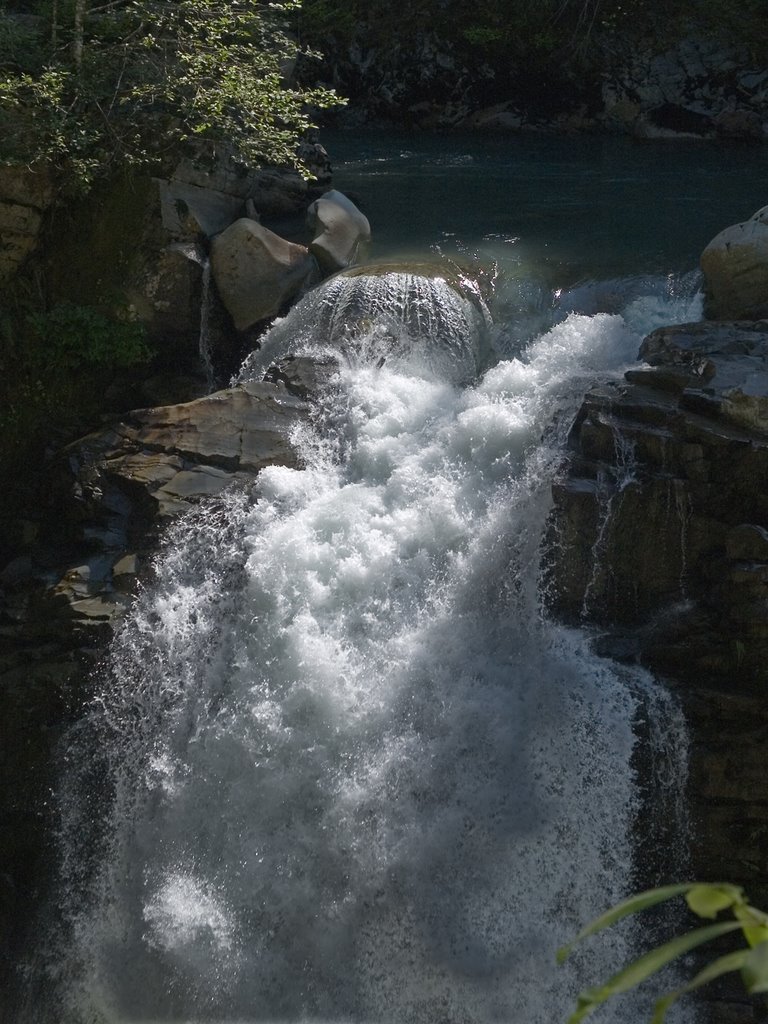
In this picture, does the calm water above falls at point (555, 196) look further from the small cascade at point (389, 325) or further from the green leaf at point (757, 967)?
the green leaf at point (757, 967)

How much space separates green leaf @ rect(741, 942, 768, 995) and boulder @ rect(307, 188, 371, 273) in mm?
10205

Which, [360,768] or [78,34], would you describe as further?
[78,34]

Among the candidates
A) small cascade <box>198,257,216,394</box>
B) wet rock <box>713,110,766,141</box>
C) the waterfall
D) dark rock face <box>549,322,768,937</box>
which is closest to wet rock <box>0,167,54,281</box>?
small cascade <box>198,257,216,394</box>

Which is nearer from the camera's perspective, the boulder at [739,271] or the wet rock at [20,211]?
the wet rock at [20,211]

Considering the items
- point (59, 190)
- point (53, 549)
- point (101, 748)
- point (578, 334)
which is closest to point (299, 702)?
point (101, 748)

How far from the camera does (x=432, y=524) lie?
775 cm

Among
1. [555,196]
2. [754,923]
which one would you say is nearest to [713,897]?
[754,923]

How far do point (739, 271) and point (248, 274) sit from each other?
4.31m

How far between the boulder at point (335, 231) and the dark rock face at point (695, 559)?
3.83 m

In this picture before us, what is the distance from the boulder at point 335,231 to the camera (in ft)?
34.9

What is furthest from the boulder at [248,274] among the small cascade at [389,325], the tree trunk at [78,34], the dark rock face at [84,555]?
the tree trunk at [78,34]

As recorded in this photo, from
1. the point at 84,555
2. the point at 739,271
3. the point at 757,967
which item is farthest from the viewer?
the point at 739,271

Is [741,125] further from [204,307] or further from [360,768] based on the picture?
[360,768]

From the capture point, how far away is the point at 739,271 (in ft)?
31.0
